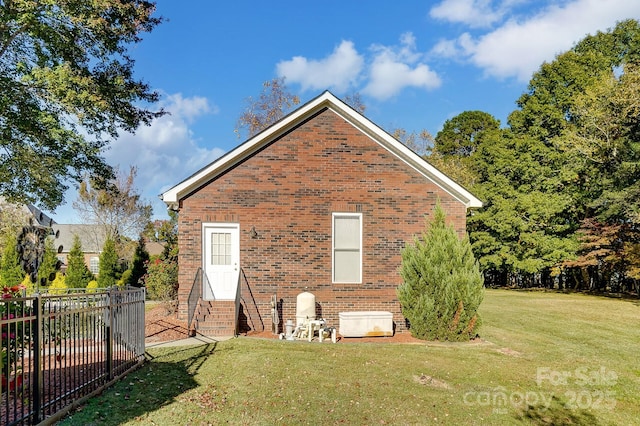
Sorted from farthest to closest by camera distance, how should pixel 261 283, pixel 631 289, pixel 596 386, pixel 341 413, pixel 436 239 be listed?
pixel 631 289
pixel 261 283
pixel 436 239
pixel 596 386
pixel 341 413

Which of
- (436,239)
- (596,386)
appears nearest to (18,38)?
(436,239)

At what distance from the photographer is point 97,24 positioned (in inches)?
531

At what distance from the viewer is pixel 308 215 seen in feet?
38.2

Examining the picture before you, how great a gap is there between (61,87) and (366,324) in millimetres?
12750

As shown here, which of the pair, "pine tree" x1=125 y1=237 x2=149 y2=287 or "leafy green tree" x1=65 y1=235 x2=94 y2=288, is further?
"pine tree" x1=125 y1=237 x2=149 y2=287

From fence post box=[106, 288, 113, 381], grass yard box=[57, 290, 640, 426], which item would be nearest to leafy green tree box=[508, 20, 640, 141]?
grass yard box=[57, 290, 640, 426]

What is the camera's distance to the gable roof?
36.5ft

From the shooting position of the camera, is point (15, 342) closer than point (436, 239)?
Yes

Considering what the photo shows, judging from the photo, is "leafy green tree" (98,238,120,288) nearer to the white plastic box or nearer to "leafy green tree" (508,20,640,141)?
the white plastic box

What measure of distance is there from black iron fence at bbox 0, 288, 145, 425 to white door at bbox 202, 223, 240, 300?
3.29 m

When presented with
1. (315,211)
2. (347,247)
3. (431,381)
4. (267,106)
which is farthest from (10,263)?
(431,381)

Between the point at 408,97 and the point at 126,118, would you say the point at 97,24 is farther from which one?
the point at 408,97

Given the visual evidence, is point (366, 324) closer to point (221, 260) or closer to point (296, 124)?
point (221, 260)

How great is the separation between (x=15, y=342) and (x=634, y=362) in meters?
11.7
